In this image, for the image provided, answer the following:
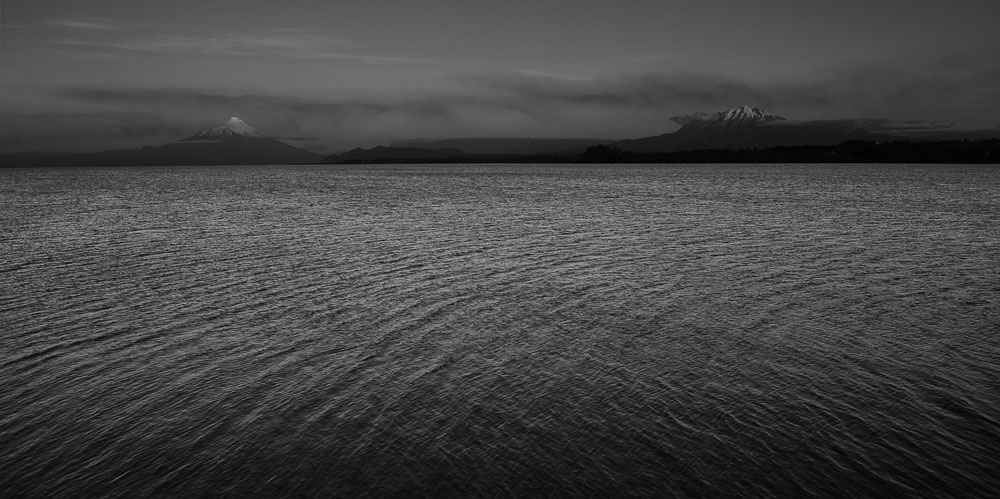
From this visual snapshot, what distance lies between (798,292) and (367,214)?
5258cm

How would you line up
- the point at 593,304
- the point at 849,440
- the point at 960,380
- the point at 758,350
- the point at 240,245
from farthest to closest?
the point at 240,245 < the point at 593,304 < the point at 758,350 < the point at 960,380 < the point at 849,440

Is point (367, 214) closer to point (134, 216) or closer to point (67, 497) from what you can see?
point (134, 216)

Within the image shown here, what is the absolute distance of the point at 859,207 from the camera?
80.5 m

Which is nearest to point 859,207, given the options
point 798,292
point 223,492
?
point 798,292

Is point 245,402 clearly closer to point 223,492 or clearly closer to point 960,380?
point 223,492

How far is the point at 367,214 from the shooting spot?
7350 centimetres

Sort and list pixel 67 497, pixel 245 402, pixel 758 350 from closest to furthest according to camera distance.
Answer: pixel 67 497, pixel 245 402, pixel 758 350

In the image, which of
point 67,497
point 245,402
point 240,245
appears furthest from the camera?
point 240,245

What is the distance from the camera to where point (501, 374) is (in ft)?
64.1

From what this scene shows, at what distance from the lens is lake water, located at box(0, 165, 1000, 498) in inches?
540

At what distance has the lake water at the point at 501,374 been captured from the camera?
13.7m

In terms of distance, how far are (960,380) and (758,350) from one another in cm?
553

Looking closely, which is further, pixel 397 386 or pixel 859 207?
pixel 859 207

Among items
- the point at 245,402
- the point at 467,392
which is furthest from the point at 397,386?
the point at 245,402
